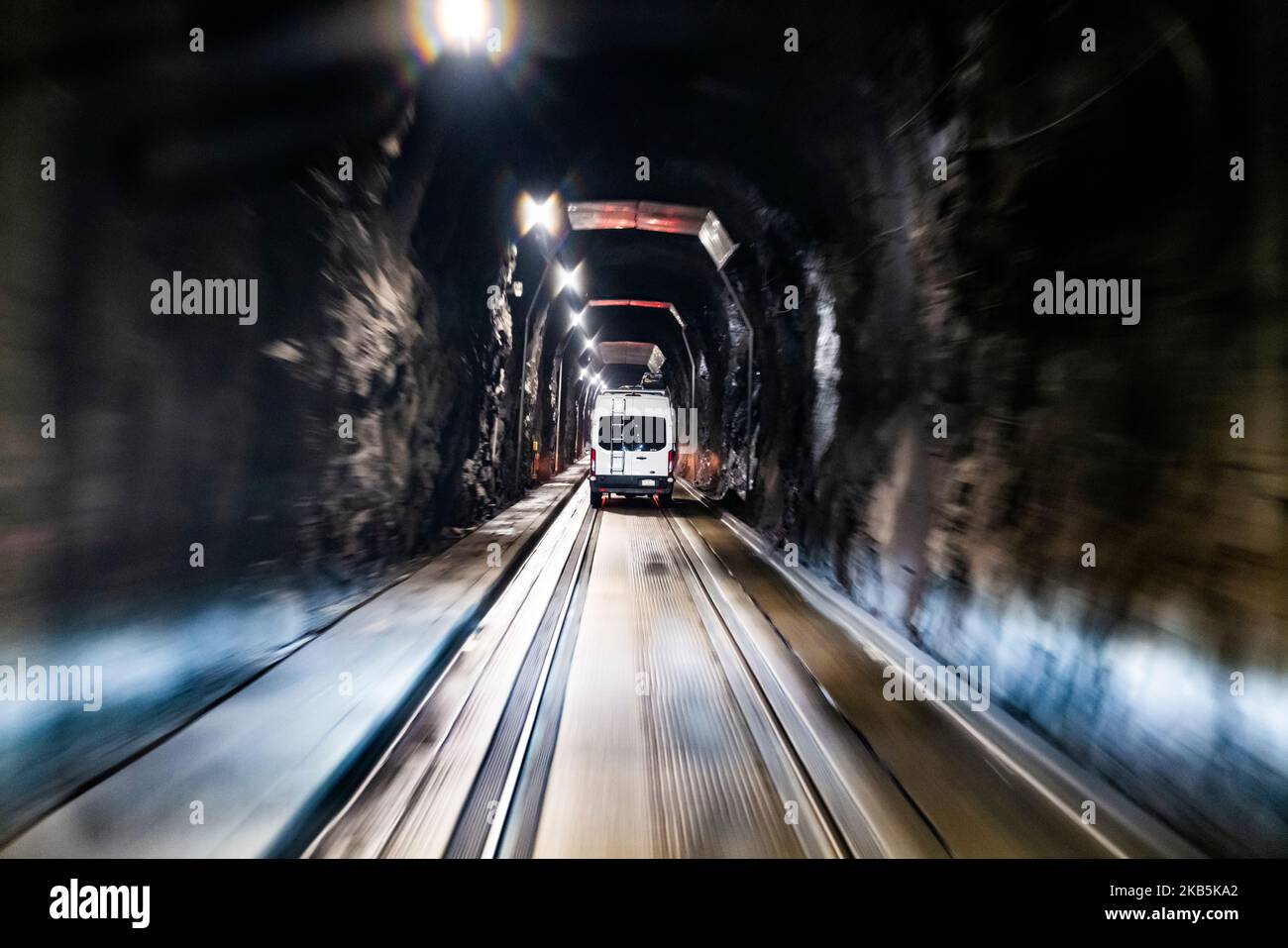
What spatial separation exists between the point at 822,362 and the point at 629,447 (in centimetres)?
857

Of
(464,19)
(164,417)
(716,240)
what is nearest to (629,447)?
(716,240)

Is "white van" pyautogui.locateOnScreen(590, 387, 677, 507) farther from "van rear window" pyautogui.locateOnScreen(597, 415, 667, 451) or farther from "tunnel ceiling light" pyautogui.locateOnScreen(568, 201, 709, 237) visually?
"tunnel ceiling light" pyautogui.locateOnScreen(568, 201, 709, 237)

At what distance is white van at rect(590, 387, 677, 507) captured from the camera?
55.4ft

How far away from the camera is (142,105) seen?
347 cm

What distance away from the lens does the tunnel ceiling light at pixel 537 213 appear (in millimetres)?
11841

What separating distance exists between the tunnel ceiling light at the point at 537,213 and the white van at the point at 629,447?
5.05 m

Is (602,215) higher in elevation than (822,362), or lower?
higher

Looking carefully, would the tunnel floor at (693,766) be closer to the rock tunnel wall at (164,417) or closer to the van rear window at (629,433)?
the rock tunnel wall at (164,417)

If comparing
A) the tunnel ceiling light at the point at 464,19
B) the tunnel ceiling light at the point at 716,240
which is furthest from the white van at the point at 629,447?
the tunnel ceiling light at the point at 464,19

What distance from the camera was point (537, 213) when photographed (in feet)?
41.0

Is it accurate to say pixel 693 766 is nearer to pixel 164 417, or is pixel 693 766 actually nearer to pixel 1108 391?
pixel 1108 391

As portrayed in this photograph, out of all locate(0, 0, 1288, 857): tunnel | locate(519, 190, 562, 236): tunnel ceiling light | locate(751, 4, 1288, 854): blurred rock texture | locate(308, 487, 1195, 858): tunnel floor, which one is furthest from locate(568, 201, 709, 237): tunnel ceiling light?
locate(308, 487, 1195, 858): tunnel floor
